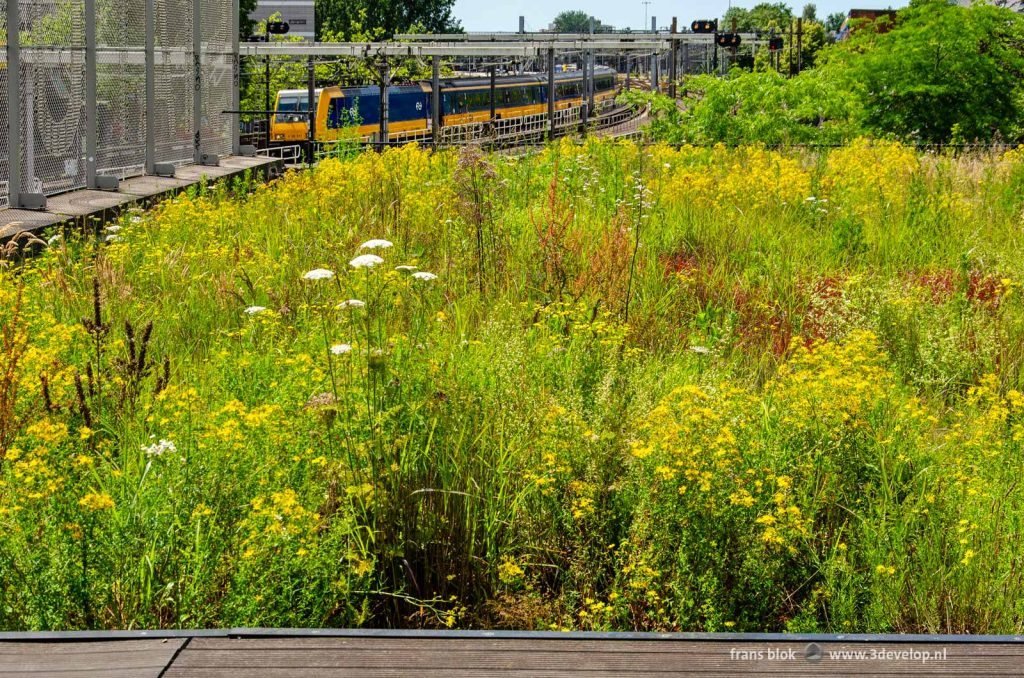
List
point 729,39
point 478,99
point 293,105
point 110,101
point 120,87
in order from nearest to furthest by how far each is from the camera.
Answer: point 110,101
point 120,87
point 293,105
point 478,99
point 729,39

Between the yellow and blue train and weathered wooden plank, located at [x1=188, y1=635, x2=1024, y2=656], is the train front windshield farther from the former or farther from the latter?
weathered wooden plank, located at [x1=188, y1=635, x2=1024, y2=656]

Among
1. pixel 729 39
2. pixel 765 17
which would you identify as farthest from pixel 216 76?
pixel 765 17

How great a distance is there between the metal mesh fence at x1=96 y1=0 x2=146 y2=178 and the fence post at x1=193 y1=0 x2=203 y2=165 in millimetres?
1960

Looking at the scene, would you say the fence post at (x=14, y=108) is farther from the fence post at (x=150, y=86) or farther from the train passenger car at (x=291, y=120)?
the train passenger car at (x=291, y=120)

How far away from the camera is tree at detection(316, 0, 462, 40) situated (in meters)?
110

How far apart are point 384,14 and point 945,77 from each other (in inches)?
3546

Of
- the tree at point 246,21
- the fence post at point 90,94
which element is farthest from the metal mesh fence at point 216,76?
the tree at point 246,21

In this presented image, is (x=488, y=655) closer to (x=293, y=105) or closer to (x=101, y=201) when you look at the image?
(x=101, y=201)

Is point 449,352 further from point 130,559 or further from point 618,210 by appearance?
point 618,210

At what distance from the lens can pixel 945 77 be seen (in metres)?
26.5

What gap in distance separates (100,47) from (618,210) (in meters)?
6.16

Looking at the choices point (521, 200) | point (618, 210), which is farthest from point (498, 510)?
point (521, 200)

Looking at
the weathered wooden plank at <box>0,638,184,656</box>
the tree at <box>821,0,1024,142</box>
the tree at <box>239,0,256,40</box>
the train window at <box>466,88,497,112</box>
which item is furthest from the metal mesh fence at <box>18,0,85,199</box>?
the tree at <box>239,0,256,40</box>

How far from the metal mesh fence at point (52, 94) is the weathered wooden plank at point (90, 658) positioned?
29.3 feet
